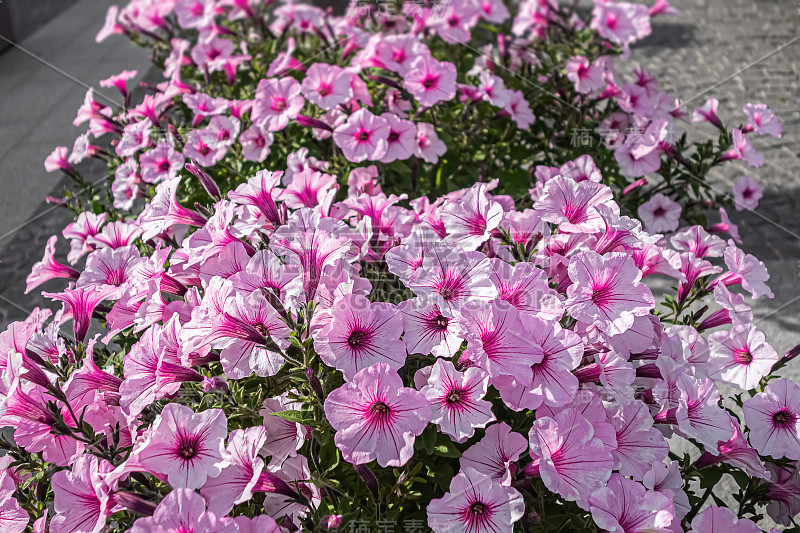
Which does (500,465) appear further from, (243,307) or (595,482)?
(243,307)

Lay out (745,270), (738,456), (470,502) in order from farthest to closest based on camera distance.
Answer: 1. (745,270)
2. (738,456)
3. (470,502)

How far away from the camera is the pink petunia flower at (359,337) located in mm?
1341

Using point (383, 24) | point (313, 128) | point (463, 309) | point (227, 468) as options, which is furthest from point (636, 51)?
point (227, 468)

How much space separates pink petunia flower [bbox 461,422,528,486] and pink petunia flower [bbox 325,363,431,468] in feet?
0.51

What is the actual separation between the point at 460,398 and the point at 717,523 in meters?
0.63

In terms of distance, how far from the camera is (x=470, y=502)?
1.29 m

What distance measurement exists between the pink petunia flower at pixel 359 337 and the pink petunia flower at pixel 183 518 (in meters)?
0.36

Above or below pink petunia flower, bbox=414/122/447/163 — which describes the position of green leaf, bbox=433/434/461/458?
above

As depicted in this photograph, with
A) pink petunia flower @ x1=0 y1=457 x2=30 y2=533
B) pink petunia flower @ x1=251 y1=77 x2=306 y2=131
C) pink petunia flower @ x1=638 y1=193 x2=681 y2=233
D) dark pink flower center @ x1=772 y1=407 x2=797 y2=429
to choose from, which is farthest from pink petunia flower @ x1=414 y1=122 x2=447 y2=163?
pink petunia flower @ x1=0 y1=457 x2=30 y2=533

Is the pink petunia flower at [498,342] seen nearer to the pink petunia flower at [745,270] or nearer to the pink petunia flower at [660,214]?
the pink petunia flower at [745,270]

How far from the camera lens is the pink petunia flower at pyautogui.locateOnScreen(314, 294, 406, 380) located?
4.40 feet

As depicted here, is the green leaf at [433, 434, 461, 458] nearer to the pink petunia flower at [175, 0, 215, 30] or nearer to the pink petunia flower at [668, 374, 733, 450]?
the pink petunia flower at [668, 374, 733, 450]

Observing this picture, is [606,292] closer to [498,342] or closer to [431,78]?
[498,342]

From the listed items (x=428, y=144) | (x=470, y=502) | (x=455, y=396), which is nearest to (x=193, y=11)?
(x=428, y=144)
